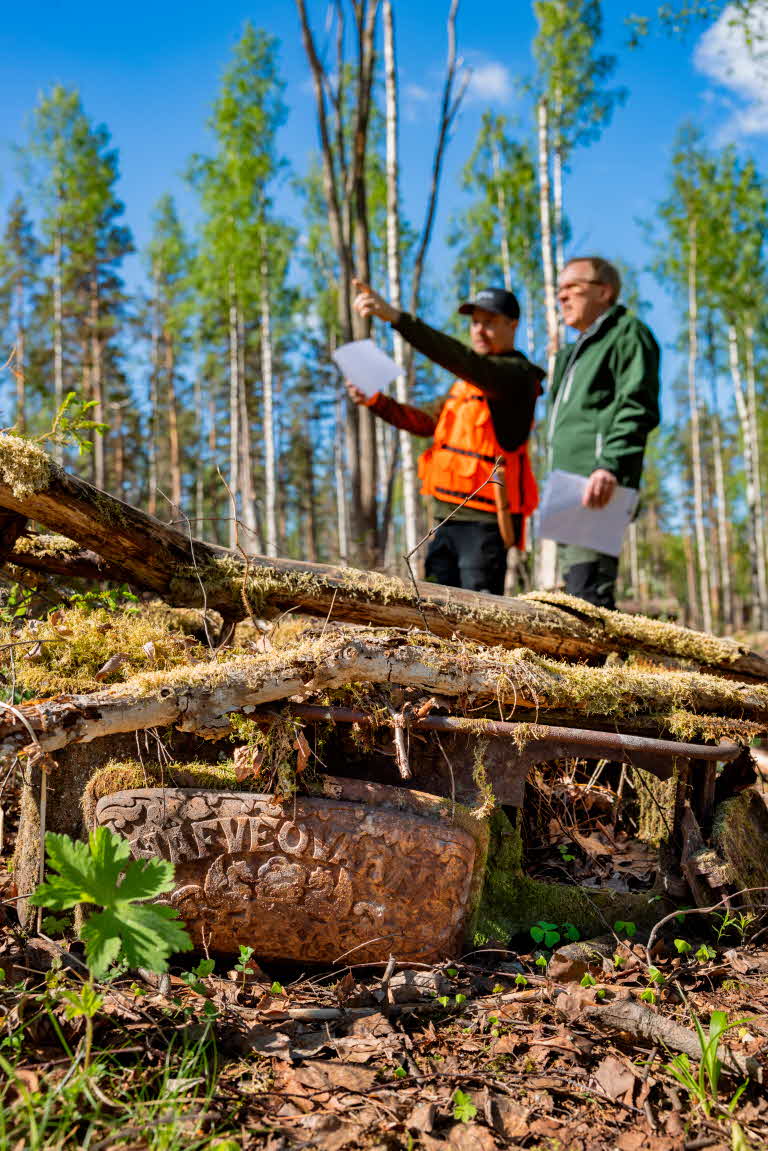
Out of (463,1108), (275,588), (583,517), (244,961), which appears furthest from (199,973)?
(583,517)

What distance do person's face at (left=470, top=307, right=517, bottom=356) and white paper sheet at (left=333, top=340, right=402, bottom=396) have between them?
59 cm

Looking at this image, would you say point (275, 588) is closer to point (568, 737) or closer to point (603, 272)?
point (568, 737)

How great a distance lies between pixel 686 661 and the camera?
364cm

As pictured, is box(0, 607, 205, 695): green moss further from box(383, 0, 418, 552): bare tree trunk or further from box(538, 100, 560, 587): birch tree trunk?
box(538, 100, 560, 587): birch tree trunk

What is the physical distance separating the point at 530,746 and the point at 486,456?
7.60ft

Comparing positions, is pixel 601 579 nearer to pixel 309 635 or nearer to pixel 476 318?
pixel 476 318

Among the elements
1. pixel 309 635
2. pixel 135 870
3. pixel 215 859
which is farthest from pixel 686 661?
pixel 135 870

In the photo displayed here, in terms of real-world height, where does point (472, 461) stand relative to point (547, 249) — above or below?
below

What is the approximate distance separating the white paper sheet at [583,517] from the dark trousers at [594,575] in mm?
181

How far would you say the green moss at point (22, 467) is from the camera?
2.57 m

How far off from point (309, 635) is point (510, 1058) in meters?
1.51

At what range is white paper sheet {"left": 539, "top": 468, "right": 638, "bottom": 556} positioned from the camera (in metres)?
4.11

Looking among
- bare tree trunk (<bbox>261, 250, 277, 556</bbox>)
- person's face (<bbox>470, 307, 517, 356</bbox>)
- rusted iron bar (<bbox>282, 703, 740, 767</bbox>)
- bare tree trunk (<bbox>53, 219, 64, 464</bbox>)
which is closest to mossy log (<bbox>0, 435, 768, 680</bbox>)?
rusted iron bar (<bbox>282, 703, 740, 767</bbox>)

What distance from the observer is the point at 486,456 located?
4586 millimetres
